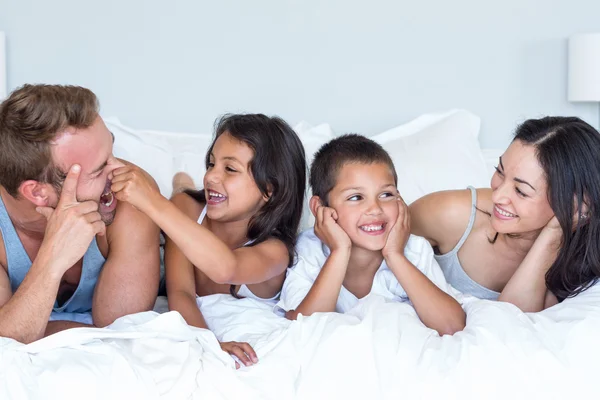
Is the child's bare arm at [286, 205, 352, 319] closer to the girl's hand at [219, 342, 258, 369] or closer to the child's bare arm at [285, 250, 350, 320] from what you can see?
the child's bare arm at [285, 250, 350, 320]

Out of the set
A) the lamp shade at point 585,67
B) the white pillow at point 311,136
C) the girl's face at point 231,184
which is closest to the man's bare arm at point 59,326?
the girl's face at point 231,184

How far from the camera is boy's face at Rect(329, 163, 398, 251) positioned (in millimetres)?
2062

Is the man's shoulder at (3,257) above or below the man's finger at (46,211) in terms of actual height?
below

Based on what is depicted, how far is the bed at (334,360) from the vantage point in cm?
144

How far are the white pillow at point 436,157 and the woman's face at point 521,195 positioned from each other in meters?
0.71

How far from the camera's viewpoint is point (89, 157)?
1739 mm

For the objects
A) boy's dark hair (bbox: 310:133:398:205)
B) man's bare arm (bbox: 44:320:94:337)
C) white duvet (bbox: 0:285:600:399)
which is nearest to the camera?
white duvet (bbox: 0:285:600:399)

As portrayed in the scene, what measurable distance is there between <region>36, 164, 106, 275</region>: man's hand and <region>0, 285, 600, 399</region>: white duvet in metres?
0.18

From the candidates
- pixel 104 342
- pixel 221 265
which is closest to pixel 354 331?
pixel 221 265

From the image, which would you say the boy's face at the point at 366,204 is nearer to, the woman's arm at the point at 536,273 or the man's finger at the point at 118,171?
the woman's arm at the point at 536,273

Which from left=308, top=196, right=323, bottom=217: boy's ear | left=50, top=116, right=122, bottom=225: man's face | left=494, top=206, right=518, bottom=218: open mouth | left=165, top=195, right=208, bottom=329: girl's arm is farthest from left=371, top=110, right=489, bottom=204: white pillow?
left=50, top=116, right=122, bottom=225: man's face

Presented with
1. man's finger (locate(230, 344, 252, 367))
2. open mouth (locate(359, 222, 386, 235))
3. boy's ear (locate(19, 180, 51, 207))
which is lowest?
man's finger (locate(230, 344, 252, 367))

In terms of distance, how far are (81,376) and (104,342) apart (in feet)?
0.40

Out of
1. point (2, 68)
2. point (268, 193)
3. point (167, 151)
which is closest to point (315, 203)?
point (268, 193)
